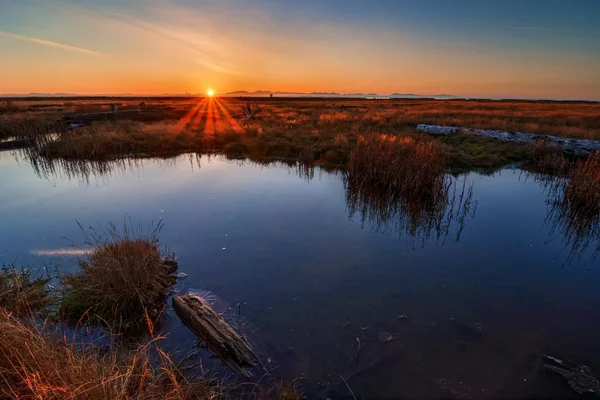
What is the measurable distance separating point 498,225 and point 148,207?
11333 mm

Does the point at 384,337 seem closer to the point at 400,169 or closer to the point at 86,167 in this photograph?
the point at 400,169

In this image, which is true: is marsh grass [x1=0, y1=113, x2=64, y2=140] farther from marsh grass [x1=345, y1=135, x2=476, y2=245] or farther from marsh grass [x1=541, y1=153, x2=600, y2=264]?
marsh grass [x1=541, y1=153, x2=600, y2=264]

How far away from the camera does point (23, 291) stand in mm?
4543

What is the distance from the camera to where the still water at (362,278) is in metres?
4.54

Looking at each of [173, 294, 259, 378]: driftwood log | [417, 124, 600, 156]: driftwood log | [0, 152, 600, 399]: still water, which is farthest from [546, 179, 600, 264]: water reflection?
[173, 294, 259, 378]: driftwood log

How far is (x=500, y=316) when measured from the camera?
5.61 metres

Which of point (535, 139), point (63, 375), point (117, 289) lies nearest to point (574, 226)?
point (117, 289)

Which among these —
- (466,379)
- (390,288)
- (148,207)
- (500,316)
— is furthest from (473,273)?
(148,207)

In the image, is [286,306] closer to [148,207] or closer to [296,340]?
[296,340]

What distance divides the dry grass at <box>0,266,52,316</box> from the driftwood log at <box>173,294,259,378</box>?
84.5 inches

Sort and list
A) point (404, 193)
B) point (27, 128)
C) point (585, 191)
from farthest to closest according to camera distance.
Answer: point (27, 128) → point (404, 193) → point (585, 191)

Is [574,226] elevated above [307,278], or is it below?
above

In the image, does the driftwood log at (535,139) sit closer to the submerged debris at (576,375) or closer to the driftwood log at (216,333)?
the submerged debris at (576,375)

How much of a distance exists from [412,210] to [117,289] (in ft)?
29.3
